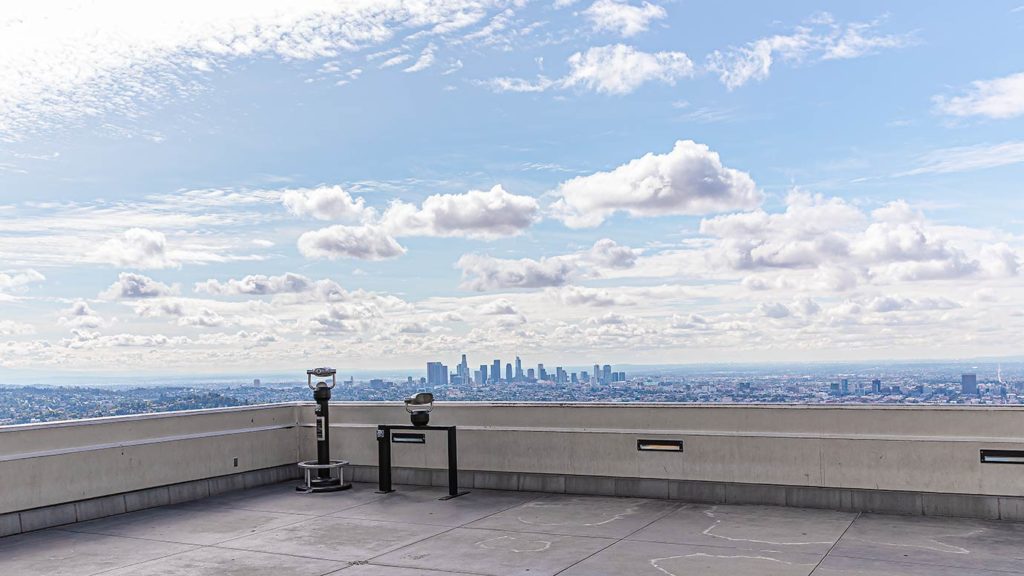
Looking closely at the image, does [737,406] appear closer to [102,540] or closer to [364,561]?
[364,561]

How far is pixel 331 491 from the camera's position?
1284 centimetres

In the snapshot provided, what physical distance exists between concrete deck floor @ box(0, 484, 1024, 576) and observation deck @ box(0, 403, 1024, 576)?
0.13 feet

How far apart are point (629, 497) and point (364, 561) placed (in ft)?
14.7

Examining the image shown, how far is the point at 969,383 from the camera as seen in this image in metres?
16.7

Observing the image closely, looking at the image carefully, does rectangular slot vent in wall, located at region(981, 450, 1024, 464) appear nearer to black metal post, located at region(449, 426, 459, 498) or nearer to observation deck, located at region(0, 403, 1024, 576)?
observation deck, located at region(0, 403, 1024, 576)

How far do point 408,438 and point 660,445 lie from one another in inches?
152

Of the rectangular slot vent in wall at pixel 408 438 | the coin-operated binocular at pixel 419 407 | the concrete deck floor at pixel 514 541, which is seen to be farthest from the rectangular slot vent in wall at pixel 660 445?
the rectangular slot vent in wall at pixel 408 438

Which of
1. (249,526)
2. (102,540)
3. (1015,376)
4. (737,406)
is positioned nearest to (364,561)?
(249,526)

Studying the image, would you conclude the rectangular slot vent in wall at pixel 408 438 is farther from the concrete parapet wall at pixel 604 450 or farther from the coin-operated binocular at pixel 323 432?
the coin-operated binocular at pixel 323 432

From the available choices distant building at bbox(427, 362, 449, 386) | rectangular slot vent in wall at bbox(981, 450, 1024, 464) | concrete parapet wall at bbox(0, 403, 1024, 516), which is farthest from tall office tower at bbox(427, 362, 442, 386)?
rectangular slot vent in wall at bbox(981, 450, 1024, 464)

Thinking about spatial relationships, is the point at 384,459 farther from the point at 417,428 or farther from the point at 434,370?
the point at 434,370

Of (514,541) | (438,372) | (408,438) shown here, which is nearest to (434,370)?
(438,372)

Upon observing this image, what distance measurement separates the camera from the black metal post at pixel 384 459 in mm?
12617

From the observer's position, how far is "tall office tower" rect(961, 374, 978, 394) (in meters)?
15.8
